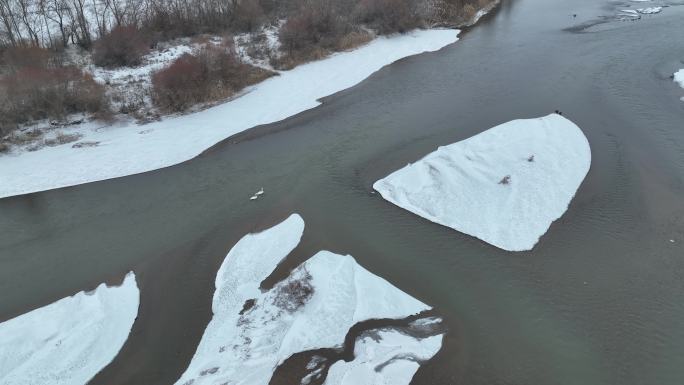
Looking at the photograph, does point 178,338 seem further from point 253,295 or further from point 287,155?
point 287,155

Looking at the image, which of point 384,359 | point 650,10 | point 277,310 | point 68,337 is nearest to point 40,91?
point 68,337

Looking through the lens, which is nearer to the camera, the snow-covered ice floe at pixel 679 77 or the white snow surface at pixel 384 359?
the white snow surface at pixel 384 359

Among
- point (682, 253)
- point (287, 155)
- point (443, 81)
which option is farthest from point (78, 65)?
point (682, 253)

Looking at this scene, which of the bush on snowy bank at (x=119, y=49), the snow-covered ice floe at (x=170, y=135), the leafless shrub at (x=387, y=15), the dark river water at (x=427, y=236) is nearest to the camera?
the dark river water at (x=427, y=236)

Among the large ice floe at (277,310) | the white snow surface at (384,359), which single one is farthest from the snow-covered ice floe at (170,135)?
the white snow surface at (384,359)

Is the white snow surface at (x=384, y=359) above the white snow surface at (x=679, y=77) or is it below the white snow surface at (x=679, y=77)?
below

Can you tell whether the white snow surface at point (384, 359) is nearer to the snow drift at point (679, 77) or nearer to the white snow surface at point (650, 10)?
the snow drift at point (679, 77)
